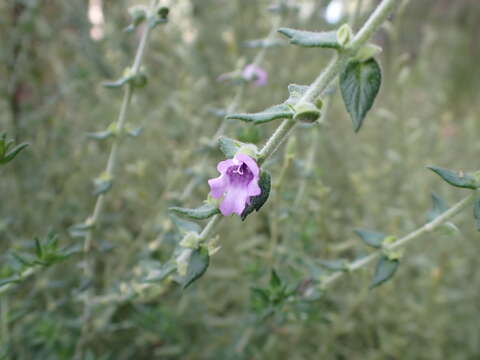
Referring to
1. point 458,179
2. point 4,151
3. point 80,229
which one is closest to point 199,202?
point 80,229

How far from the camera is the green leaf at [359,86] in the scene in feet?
1.72

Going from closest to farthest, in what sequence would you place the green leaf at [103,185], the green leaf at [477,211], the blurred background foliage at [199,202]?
1. the green leaf at [477,211]
2. the green leaf at [103,185]
3. the blurred background foliage at [199,202]

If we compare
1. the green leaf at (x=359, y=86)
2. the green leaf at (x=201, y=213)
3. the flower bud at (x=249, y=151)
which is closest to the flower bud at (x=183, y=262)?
the green leaf at (x=201, y=213)

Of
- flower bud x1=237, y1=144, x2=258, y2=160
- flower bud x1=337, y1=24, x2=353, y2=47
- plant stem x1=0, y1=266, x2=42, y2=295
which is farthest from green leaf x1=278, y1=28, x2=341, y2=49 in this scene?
plant stem x1=0, y1=266, x2=42, y2=295

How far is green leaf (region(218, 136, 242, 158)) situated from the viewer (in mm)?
595

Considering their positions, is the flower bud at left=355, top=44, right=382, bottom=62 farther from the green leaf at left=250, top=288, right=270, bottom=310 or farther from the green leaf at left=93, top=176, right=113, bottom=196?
the green leaf at left=93, top=176, right=113, bottom=196

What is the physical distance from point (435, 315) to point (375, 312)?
177mm

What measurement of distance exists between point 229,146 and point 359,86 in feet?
0.57

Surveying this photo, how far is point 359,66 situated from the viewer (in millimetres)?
552

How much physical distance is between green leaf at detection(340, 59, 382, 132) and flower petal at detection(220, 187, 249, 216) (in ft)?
0.52

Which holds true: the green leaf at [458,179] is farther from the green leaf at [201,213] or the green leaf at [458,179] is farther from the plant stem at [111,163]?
the plant stem at [111,163]

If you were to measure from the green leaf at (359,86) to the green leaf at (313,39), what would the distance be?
0.03 meters

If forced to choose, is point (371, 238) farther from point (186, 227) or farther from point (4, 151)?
point (4, 151)

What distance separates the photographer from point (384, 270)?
2.67 ft
